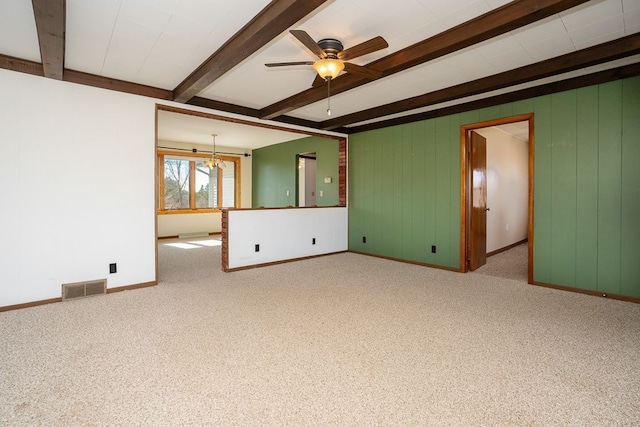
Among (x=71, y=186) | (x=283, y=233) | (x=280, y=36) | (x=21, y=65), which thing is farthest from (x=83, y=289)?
(x=280, y=36)

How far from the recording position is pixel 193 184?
888cm

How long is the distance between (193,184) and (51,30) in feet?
21.7

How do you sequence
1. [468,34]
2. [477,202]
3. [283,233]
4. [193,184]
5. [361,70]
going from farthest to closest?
1. [193,184]
2. [283,233]
3. [477,202]
4. [361,70]
5. [468,34]

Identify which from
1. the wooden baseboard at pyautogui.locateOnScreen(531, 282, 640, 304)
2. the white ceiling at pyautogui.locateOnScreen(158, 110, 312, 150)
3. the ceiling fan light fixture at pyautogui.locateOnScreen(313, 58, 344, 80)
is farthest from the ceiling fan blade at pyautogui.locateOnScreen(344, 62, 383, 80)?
the wooden baseboard at pyautogui.locateOnScreen(531, 282, 640, 304)

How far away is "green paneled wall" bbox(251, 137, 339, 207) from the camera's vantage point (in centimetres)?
700

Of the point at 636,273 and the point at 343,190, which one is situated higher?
the point at 343,190

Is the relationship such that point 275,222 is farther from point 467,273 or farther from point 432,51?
point 432,51

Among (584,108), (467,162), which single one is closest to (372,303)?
(467,162)

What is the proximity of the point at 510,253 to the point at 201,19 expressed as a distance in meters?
6.58

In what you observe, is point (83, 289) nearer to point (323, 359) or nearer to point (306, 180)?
point (323, 359)

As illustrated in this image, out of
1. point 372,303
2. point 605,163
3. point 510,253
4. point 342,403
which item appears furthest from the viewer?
point 510,253

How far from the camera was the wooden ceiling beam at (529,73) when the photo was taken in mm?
2922

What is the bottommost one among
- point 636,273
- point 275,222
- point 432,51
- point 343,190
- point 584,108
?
point 636,273

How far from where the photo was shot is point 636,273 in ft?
11.4
